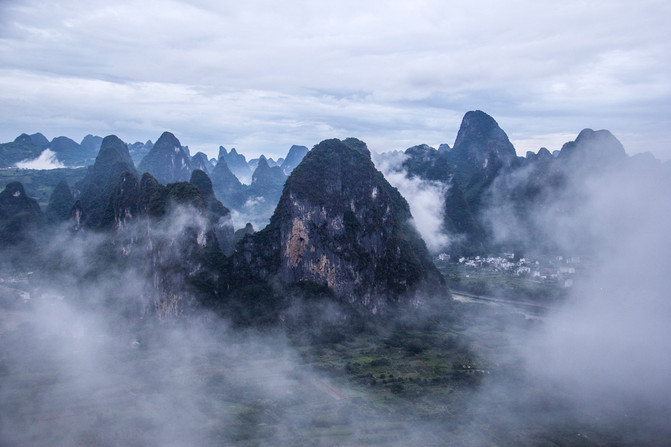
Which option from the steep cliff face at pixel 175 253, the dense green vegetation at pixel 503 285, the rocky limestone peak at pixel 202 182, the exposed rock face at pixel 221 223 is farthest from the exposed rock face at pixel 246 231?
the dense green vegetation at pixel 503 285

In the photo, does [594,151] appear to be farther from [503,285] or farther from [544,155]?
[503,285]

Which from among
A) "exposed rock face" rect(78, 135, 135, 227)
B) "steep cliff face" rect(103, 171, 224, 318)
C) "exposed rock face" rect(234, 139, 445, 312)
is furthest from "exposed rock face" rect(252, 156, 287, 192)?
"steep cliff face" rect(103, 171, 224, 318)

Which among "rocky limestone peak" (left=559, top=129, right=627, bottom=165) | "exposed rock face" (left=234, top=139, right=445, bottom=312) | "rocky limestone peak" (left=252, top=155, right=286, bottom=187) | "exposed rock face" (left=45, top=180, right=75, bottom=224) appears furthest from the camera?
"rocky limestone peak" (left=252, top=155, right=286, bottom=187)

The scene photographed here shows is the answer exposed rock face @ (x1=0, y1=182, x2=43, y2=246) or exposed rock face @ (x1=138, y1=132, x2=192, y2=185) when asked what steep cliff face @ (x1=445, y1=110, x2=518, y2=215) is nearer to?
exposed rock face @ (x1=138, y1=132, x2=192, y2=185)

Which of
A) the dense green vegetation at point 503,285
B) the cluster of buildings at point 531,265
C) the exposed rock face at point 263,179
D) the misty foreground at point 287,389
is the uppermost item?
the exposed rock face at point 263,179

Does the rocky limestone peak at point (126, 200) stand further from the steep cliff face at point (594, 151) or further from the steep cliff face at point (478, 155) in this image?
the steep cliff face at point (594, 151)

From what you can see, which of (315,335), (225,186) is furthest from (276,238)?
(225,186)

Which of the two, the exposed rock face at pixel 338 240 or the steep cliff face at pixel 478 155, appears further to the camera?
the steep cliff face at pixel 478 155
